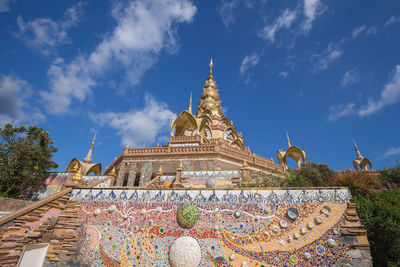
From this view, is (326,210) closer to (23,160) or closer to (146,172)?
(146,172)

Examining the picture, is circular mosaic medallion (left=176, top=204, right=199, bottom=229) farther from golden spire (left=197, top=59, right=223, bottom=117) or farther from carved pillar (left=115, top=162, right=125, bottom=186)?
golden spire (left=197, top=59, right=223, bottom=117)

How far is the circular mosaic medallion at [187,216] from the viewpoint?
639cm

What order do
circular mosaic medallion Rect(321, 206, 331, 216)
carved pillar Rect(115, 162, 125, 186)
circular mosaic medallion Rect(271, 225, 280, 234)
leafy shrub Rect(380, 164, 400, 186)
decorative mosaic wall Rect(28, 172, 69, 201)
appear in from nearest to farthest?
circular mosaic medallion Rect(321, 206, 331, 216) < circular mosaic medallion Rect(271, 225, 280, 234) < leafy shrub Rect(380, 164, 400, 186) < decorative mosaic wall Rect(28, 172, 69, 201) < carved pillar Rect(115, 162, 125, 186)

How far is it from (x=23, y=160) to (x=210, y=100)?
26356mm

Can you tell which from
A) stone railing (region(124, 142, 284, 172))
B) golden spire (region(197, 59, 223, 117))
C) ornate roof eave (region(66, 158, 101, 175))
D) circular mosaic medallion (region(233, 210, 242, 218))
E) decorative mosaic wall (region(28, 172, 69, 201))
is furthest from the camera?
golden spire (region(197, 59, 223, 117))

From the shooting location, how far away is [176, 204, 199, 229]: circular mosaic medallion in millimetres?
6391

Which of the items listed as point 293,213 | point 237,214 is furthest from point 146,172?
point 293,213

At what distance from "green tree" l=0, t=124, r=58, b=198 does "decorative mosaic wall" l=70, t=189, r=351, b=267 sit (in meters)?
10.6

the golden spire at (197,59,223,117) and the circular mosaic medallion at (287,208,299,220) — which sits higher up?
the golden spire at (197,59,223,117)

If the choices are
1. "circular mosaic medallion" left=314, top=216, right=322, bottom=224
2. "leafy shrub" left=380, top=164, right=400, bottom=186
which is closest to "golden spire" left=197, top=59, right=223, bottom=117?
"leafy shrub" left=380, top=164, right=400, bottom=186

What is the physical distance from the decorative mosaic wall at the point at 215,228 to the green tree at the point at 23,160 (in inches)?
419

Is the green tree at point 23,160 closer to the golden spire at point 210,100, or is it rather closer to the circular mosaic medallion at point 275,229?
the circular mosaic medallion at point 275,229

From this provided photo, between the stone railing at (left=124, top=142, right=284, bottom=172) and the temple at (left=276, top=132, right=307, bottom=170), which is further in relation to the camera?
the temple at (left=276, top=132, right=307, bottom=170)

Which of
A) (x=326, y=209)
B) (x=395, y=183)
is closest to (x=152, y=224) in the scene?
(x=326, y=209)
